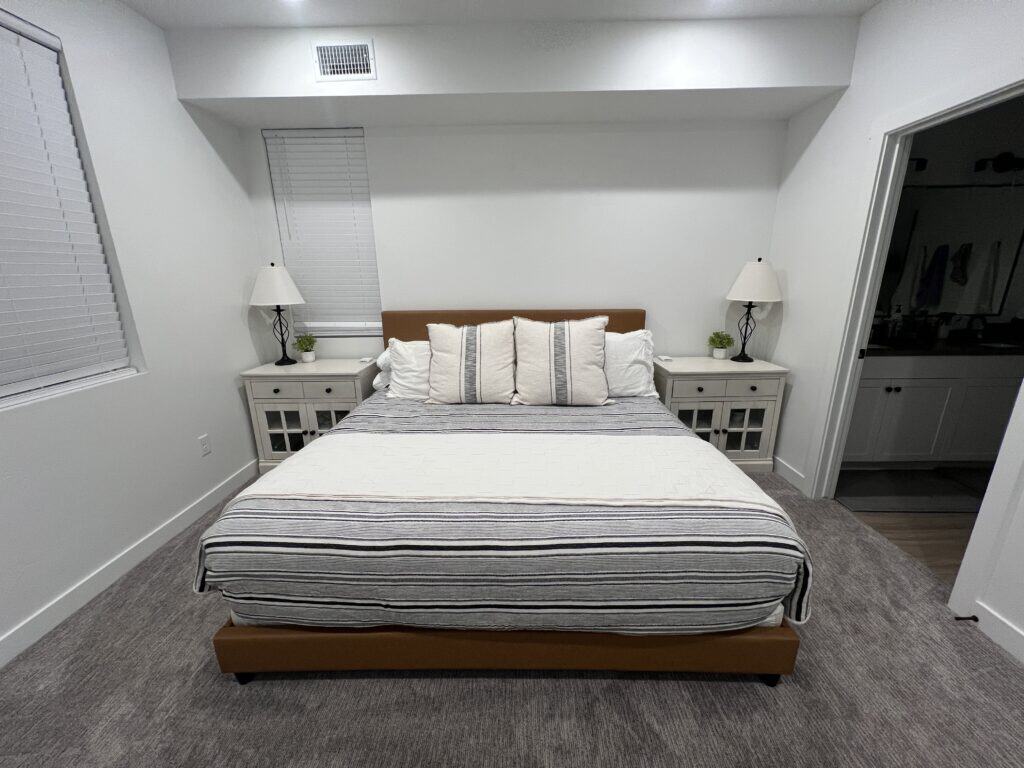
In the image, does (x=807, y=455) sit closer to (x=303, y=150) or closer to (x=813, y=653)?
(x=813, y=653)

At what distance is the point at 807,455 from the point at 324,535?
278 cm

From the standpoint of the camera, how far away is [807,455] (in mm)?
2621

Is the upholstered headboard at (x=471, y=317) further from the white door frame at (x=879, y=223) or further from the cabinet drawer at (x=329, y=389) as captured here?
the white door frame at (x=879, y=223)

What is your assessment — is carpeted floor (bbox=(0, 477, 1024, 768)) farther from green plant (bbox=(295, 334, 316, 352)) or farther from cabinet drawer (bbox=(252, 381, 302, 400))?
green plant (bbox=(295, 334, 316, 352))

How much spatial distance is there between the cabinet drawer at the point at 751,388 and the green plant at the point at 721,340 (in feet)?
1.18

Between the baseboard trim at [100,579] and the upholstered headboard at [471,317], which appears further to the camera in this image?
the upholstered headboard at [471,317]

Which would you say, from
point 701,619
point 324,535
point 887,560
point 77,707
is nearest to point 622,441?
point 701,619

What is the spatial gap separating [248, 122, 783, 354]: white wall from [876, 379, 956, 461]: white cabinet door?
1.22 metres

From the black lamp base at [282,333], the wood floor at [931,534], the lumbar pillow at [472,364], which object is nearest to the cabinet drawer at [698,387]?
the wood floor at [931,534]

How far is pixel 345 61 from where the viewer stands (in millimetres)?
2250

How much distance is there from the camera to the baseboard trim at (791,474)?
8.71 feet

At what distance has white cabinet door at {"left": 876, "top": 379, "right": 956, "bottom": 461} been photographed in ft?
8.86

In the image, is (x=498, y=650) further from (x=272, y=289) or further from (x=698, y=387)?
(x=272, y=289)

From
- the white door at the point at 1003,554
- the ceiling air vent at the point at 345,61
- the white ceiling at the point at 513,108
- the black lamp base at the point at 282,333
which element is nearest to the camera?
the white door at the point at 1003,554
